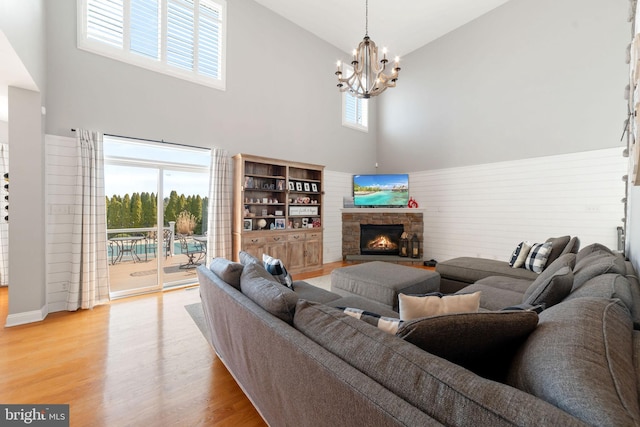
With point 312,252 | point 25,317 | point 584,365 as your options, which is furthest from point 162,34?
point 584,365

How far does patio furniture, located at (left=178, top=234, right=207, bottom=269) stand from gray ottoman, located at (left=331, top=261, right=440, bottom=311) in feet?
9.34

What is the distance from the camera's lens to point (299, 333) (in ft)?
3.92

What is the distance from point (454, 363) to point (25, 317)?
4505mm

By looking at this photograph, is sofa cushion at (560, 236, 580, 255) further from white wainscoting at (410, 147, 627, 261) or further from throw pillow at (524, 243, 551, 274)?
white wainscoting at (410, 147, 627, 261)

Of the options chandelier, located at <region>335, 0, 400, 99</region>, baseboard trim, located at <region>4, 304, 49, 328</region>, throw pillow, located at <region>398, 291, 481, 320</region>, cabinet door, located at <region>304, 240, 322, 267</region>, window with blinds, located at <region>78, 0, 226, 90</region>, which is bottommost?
baseboard trim, located at <region>4, 304, 49, 328</region>

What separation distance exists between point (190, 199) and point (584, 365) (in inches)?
198

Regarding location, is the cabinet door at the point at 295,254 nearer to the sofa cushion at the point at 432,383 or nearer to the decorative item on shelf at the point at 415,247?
the decorative item on shelf at the point at 415,247

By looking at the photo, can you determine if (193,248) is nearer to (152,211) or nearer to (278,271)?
(152,211)

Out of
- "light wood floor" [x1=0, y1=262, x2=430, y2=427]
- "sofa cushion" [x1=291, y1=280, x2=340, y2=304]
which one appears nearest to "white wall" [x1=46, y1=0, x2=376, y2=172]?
"light wood floor" [x1=0, y1=262, x2=430, y2=427]

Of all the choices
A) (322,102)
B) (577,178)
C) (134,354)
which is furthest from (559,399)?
(322,102)

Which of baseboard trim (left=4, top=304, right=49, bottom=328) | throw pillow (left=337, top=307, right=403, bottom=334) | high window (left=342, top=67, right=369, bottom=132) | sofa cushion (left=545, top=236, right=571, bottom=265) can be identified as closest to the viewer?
throw pillow (left=337, top=307, right=403, bottom=334)

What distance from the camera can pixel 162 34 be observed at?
421 centimetres

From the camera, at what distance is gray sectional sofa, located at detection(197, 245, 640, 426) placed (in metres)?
0.64

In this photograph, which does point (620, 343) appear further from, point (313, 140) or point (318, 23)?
point (318, 23)
